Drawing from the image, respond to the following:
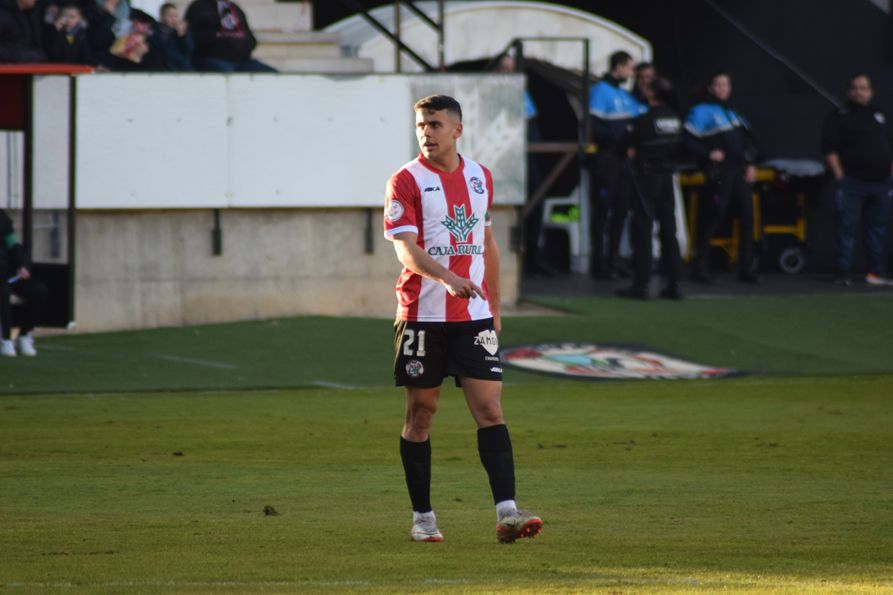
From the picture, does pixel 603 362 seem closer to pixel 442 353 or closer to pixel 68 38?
pixel 68 38

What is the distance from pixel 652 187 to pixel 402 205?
1247cm

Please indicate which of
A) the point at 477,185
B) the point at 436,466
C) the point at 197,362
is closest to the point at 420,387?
the point at 477,185

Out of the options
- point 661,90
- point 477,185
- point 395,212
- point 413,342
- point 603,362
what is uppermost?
point 661,90

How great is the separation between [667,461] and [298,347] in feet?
22.6

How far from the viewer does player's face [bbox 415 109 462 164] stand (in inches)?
288

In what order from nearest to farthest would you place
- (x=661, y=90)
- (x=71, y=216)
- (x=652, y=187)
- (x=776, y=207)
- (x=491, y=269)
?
(x=491, y=269), (x=71, y=216), (x=652, y=187), (x=661, y=90), (x=776, y=207)

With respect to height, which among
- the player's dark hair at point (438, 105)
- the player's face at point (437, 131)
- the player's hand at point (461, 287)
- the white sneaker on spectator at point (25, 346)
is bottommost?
the white sneaker on spectator at point (25, 346)

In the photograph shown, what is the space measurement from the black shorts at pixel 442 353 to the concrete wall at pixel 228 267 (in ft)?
35.4

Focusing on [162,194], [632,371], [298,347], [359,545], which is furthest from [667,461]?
[162,194]

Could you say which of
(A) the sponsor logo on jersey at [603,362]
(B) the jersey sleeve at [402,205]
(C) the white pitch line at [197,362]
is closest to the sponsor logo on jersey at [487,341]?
(B) the jersey sleeve at [402,205]

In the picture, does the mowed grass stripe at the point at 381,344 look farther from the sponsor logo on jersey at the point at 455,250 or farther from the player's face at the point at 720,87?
the sponsor logo on jersey at the point at 455,250

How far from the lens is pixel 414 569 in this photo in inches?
258

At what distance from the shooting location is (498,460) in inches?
289

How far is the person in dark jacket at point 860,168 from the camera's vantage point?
21.2 meters
